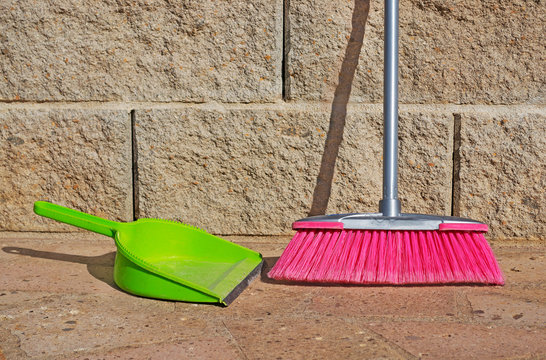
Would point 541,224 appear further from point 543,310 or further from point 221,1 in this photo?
point 221,1

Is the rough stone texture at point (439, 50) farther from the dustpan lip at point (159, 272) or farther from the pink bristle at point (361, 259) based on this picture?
the dustpan lip at point (159, 272)

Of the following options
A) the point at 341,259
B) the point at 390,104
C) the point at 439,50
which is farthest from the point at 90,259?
the point at 439,50

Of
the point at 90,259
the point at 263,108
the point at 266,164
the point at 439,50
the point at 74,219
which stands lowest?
the point at 90,259

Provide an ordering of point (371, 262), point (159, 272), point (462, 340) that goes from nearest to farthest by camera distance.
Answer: point (462, 340) < point (159, 272) < point (371, 262)

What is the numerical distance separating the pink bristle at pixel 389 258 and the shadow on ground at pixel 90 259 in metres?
0.45

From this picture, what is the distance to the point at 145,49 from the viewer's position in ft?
5.51

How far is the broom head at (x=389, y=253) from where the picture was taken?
127cm

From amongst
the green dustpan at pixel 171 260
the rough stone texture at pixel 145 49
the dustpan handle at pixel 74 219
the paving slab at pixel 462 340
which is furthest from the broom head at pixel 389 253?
the rough stone texture at pixel 145 49

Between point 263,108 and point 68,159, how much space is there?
64 cm

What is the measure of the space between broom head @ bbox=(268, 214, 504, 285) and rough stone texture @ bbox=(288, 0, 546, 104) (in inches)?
19.8

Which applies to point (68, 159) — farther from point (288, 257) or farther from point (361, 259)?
point (361, 259)

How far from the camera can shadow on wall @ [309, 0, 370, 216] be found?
5.43 ft

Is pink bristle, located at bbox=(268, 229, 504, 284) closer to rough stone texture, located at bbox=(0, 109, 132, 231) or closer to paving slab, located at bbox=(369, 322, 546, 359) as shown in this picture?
paving slab, located at bbox=(369, 322, 546, 359)

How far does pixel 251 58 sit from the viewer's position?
1.67 m
